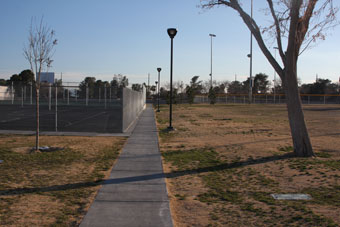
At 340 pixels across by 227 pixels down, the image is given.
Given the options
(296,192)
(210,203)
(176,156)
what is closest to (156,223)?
(210,203)

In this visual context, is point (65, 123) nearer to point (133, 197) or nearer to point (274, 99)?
point (133, 197)

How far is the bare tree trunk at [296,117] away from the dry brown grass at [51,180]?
5432mm

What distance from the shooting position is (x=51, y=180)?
7.45 meters

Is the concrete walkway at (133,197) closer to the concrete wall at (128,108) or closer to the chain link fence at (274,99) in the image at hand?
the concrete wall at (128,108)

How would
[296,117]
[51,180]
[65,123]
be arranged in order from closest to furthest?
Result: [51,180]
[296,117]
[65,123]

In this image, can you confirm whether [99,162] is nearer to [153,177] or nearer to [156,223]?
[153,177]

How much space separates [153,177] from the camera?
7.85m

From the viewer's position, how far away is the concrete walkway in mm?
5059

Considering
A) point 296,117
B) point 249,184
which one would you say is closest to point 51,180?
point 249,184

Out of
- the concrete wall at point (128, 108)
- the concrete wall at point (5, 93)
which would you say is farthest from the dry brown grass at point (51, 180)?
the concrete wall at point (5, 93)

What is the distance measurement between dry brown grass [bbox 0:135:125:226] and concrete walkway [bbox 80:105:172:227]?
25 centimetres

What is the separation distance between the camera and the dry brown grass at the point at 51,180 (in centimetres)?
530

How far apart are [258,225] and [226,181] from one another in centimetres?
265

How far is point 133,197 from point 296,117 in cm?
616
